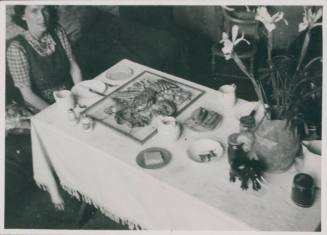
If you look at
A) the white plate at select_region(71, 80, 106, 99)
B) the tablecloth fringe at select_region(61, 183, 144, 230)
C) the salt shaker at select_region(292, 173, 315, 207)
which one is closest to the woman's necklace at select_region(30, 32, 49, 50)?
the white plate at select_region(71, 80, 106, 99)

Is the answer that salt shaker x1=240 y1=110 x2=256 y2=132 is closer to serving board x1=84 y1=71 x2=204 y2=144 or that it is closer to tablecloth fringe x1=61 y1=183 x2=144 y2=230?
serving board x1=84 y1=71 x2=204 y2=144

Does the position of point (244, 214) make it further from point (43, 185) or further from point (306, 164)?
point (43, 185)

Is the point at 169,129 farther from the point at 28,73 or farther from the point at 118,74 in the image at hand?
the point at 28,73

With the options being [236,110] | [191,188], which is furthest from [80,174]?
[236,110]

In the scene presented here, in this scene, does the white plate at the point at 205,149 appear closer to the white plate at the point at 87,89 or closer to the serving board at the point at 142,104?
the serving board at the point at 142,104

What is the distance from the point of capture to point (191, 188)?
110 centimetres

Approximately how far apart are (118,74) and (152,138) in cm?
46

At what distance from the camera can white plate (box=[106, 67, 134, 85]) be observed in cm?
161

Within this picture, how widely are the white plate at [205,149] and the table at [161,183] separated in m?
0.02

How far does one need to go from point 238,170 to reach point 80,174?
596 mm

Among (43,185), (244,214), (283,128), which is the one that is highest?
(283,128)

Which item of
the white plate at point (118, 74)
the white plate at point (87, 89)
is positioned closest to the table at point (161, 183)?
the white plate at point (87, 89)

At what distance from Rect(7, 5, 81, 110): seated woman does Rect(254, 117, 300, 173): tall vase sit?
1034 mm

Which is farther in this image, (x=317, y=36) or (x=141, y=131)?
(x=317, y=36)
